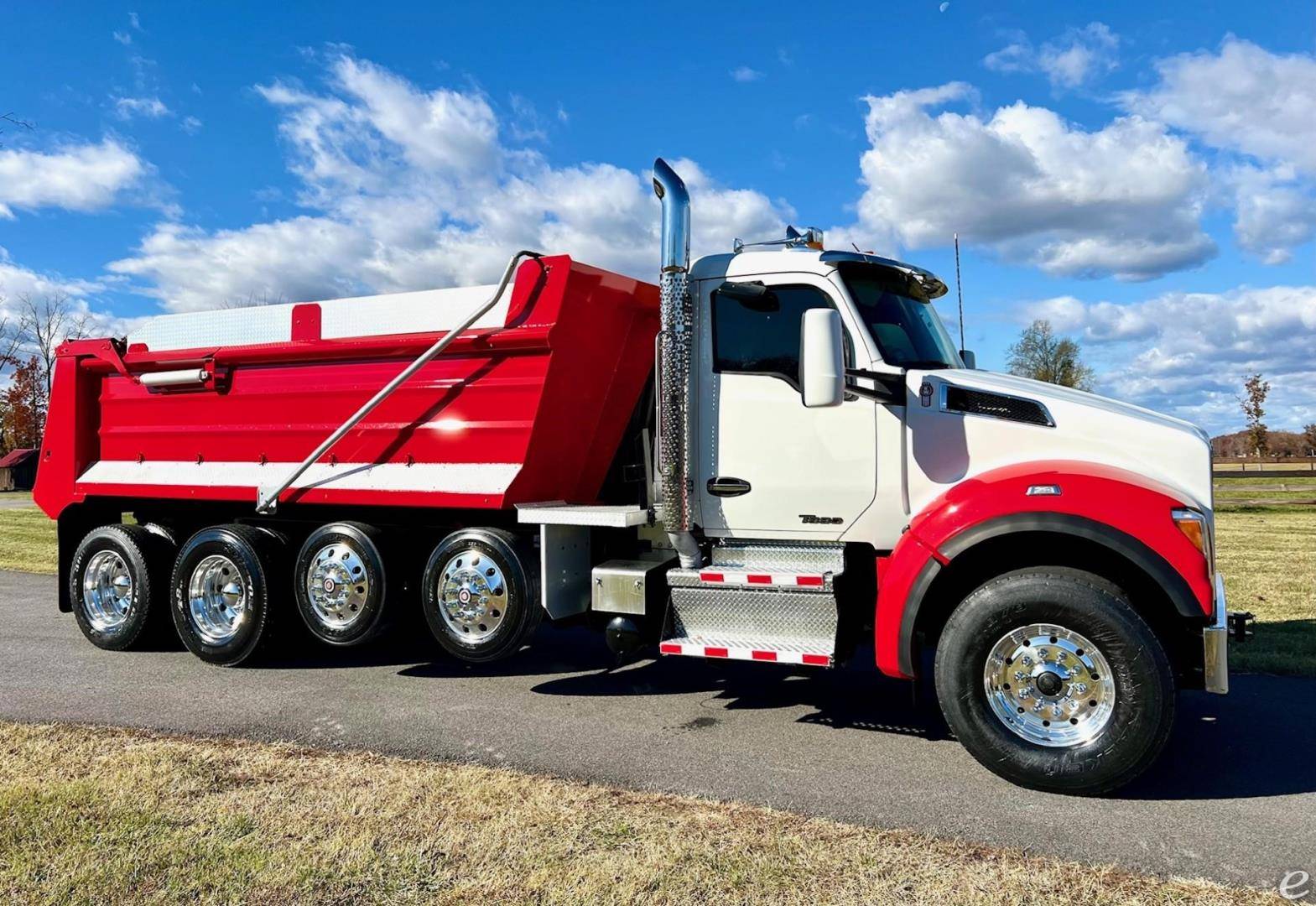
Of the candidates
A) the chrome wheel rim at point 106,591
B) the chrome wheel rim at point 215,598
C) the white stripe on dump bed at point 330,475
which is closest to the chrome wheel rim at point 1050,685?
the white stripe on dump bed at point 330,475

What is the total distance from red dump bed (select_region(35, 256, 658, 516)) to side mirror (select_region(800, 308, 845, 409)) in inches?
69.0

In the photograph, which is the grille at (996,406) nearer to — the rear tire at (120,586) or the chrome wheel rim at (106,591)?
the rear tire at (120,586)

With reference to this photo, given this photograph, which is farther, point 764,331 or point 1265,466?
point 1265,466

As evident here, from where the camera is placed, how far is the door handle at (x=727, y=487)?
218 inches

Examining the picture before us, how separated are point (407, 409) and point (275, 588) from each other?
1717mm

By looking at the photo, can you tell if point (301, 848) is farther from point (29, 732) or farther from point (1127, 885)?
point (1127, 885)

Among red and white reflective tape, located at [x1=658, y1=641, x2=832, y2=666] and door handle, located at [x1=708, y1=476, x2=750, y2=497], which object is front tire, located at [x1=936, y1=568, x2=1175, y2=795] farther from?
door handle, located at [x1=708, y1=476, x2=750, y2=497]

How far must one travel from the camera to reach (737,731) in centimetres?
534

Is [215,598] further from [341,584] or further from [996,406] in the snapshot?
[996,406]

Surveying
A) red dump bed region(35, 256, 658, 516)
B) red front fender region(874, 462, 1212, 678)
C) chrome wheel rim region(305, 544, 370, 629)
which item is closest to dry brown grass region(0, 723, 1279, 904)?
red front fender region(874, 462, 1212, 678)


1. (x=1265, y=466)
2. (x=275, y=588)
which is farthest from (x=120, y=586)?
(x=1265, y=466)

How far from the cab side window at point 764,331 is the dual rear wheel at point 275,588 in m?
1.76

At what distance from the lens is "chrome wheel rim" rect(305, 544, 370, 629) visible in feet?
21.2

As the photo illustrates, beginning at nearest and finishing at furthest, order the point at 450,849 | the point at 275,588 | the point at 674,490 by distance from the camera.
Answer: the point at 450,849, the point at 674,490, the point at 275,588
